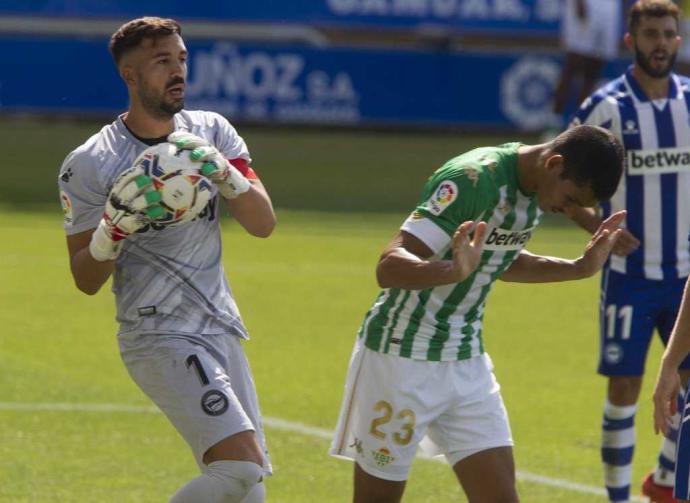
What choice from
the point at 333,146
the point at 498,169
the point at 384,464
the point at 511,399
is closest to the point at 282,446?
the point at 511,399

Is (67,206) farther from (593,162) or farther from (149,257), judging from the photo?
(593,162)

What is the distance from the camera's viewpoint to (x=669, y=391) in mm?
5637

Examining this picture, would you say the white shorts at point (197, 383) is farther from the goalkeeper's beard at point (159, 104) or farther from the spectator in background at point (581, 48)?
the spectator in background at point (581, 48)

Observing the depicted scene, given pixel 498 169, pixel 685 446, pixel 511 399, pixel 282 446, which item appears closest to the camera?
pixel 685 446

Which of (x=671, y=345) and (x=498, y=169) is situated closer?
(x=671, y=345)

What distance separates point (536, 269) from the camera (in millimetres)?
6754

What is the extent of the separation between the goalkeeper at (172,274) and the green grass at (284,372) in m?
2.13

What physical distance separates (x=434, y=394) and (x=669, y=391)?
1094 millimetres

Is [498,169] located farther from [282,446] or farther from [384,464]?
[282,446]

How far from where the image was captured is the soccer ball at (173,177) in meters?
5.79

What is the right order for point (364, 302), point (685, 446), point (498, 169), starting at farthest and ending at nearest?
point (364, 302) < point (498, 169) < point (685, 446)

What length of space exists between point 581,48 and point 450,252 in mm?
20717

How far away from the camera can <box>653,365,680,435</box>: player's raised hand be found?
221 inches

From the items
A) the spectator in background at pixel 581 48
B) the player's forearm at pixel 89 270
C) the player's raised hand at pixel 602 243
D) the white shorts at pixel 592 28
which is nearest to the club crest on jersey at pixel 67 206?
the player's forearm at pixel 89 270
